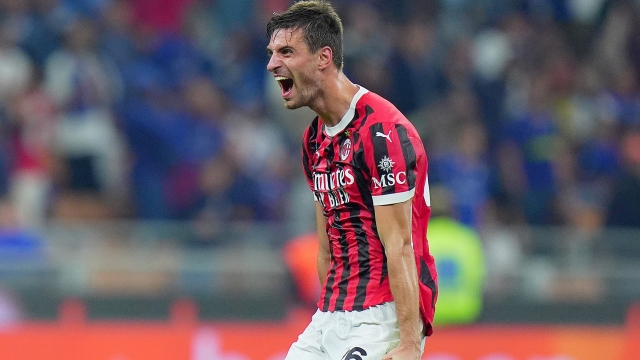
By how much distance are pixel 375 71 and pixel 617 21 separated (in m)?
3.24

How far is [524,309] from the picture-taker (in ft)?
29.7

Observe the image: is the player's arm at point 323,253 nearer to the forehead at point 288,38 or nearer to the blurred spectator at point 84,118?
the forehead at point 288,38

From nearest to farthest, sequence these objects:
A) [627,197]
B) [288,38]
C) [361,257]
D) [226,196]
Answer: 1. [288,38]
2. [361,257]
3. [226,196]
4. [627,197]

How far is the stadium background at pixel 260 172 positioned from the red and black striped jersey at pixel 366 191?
A: 387 centimetres

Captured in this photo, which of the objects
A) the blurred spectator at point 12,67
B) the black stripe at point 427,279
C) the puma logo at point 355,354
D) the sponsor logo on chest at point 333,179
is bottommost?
the puma logo at point 355,354

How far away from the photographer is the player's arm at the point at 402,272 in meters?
4.25

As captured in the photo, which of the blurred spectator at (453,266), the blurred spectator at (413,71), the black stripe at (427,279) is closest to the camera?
the black stripe at (427,279)

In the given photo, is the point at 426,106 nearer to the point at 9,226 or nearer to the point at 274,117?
the point at 274,117

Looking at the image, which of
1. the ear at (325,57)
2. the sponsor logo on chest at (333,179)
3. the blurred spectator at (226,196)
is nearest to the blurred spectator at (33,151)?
the blurred spectator at (226,196)

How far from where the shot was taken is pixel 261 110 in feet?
36.3

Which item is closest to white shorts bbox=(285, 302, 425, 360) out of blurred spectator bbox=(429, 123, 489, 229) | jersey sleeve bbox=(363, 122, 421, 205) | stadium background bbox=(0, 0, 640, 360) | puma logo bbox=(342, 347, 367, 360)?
puma logo bbox=(342, 347, 367, 360)

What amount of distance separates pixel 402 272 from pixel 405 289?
66mm

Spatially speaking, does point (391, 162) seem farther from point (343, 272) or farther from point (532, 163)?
point (532, 163)

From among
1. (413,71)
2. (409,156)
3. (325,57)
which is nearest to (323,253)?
(409,156)
